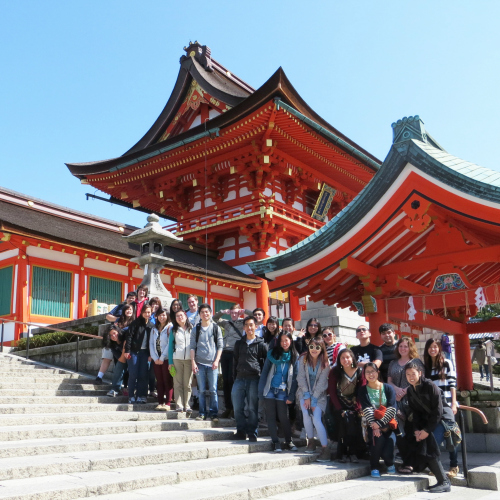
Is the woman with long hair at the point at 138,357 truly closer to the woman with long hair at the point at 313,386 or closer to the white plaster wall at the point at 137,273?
the woman with long hair at the point at 313,386

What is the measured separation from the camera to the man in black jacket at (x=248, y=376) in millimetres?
6930

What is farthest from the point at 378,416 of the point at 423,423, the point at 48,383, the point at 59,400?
the point at 48,383

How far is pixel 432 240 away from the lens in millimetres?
8078

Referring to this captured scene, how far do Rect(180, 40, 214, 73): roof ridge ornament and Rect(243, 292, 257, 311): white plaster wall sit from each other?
426 inches

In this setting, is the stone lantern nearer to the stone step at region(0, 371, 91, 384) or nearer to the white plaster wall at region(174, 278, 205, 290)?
the stone step at region(0, 371, 91, 384)

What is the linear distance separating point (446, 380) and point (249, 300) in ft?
47.2

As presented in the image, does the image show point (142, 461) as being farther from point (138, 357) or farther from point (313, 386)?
point (138, 357)

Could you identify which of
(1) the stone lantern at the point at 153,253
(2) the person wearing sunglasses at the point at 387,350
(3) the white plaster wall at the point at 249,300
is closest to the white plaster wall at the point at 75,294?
(1) the stone lantern at the point at 153,253

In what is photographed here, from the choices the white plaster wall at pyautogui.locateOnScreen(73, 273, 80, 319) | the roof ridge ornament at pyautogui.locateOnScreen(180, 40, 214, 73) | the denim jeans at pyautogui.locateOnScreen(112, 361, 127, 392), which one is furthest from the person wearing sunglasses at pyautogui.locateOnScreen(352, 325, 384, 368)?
the roof ridge ornament at pyautogui.locateOnScreen(180, 40, 214, 73)

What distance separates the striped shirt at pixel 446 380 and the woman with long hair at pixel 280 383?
1.72 m

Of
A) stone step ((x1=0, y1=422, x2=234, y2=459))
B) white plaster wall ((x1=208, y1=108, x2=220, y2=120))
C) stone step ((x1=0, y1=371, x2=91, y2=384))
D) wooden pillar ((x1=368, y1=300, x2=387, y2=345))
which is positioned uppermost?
white plaster wall ((x1=208, y1=108, x2=220, y2=120))

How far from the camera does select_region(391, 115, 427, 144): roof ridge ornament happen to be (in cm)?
778

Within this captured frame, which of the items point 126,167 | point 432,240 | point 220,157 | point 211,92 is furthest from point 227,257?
point 432,240

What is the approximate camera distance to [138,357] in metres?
8.41
